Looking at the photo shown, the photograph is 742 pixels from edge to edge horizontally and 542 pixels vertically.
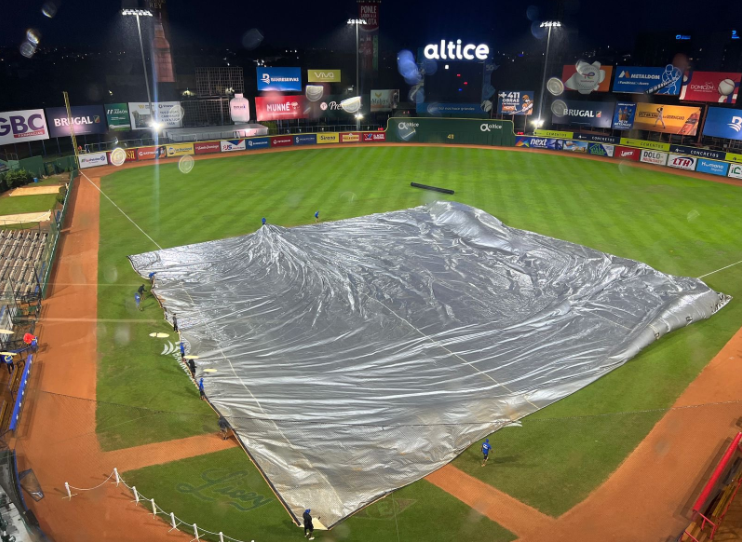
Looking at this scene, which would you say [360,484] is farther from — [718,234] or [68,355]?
[718,234]

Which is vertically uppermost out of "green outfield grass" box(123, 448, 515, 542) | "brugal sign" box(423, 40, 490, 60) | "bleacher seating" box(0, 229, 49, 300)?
"brugal sign" box(423, 40, 490, 60)

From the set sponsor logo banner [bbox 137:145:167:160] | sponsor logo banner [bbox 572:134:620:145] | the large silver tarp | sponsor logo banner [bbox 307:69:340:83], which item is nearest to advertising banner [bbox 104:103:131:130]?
sponsor logo banner [bbox 137:145:167:160]

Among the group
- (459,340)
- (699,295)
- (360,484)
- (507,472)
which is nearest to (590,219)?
(699,295)

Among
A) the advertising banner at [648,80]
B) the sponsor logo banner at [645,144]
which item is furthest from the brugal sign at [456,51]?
the sponsor logo banner at [645,144]

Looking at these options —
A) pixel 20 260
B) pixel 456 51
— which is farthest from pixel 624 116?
pixel 20 260

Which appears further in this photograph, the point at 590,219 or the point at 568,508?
the point at 590,219

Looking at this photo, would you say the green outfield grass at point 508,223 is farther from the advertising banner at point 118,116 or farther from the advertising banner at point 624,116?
the advertising banner at point 118,116

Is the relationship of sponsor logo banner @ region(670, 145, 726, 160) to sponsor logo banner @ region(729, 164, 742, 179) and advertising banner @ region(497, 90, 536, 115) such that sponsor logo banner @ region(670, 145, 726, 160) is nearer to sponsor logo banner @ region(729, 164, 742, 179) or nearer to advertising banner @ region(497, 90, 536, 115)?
sponsor logo banner @ region(729, 164, 742, 179)
